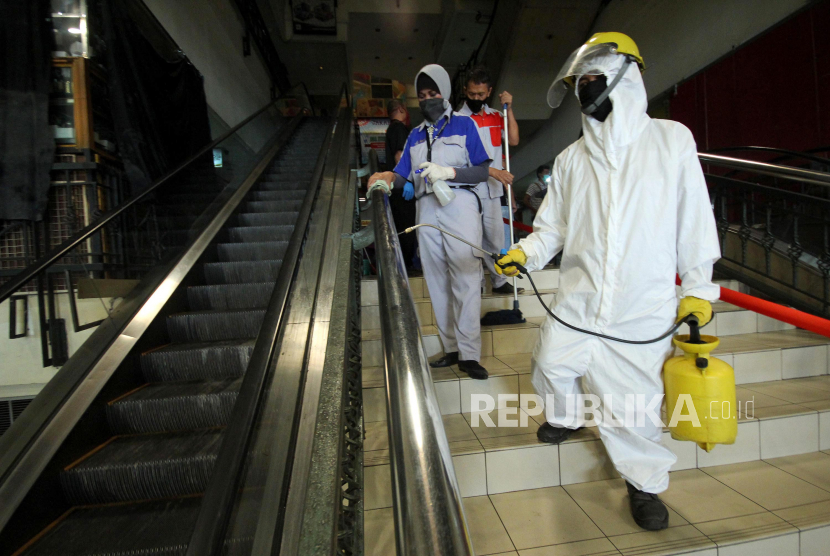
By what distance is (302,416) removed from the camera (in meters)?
1.43

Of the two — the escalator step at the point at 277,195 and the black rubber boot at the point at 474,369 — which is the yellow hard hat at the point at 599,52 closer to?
the black rubber boot at the point at 474,369

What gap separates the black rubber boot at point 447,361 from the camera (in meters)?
2.37

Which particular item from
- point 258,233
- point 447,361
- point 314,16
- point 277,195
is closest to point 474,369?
point 447,361

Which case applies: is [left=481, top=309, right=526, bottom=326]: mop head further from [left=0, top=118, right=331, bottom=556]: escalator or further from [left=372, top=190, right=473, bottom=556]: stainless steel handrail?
[left=372, top=190, right=473, bottom=556]: stainless steel handrail

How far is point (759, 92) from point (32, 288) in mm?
6241

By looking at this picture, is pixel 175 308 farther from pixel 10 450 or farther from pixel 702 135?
pixel 702 135

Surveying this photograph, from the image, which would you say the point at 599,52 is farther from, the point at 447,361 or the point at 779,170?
the point at 447,361

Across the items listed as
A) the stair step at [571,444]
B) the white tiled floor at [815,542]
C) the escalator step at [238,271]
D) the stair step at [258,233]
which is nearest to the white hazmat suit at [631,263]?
the stair step at [571,444]

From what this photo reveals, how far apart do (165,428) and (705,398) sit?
238cm

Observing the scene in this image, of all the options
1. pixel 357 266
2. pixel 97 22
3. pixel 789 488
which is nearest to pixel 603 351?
pixel 789 488

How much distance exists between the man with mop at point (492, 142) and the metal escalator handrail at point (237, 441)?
1.32m

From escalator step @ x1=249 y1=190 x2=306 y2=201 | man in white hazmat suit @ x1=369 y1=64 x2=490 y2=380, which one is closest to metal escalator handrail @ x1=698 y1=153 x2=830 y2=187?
man in white hazmat suit @ x1=369 y1=64 x2=490 y2=380

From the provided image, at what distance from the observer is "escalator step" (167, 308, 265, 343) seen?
2.75 m

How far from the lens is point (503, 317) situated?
109 inches
